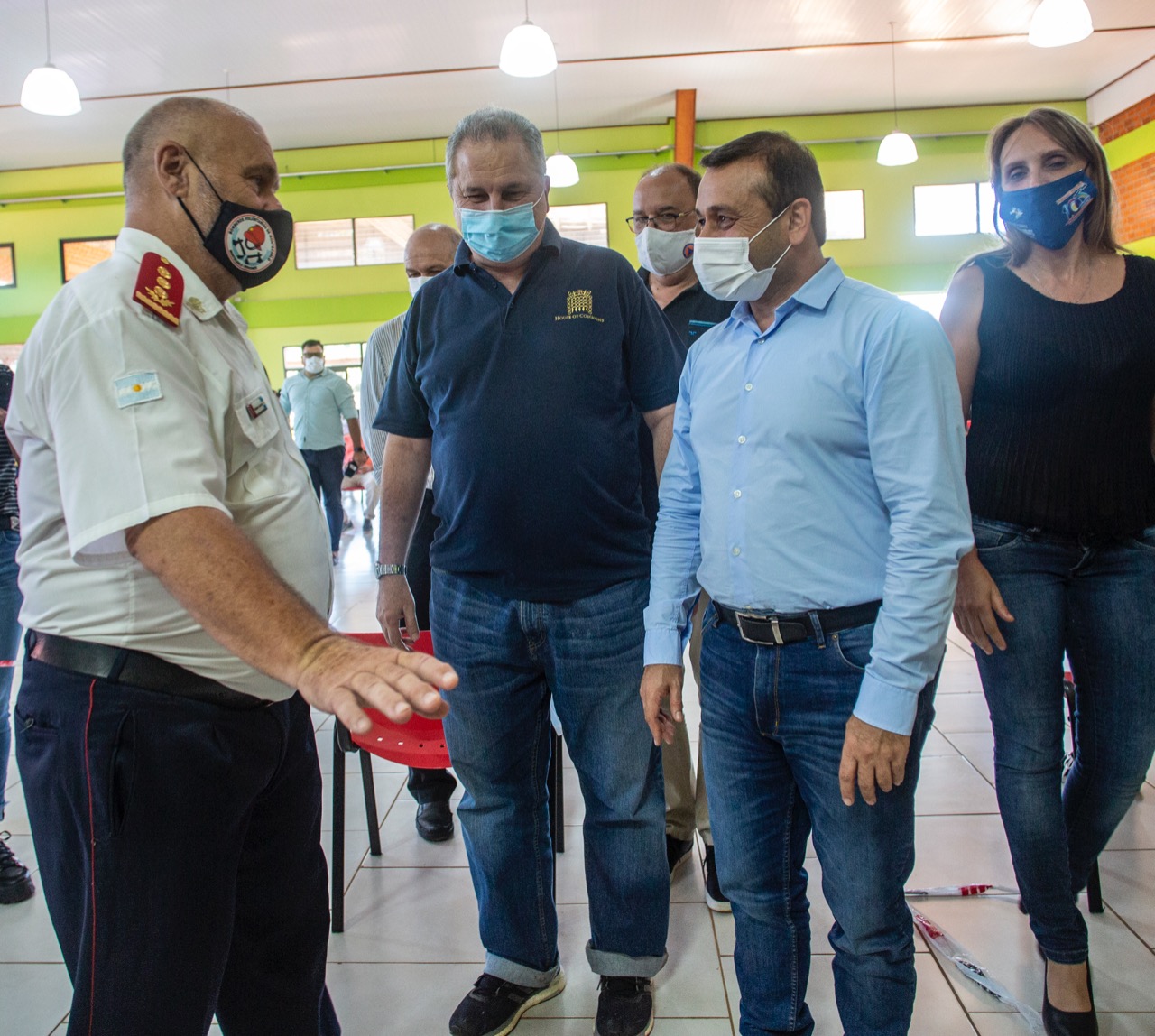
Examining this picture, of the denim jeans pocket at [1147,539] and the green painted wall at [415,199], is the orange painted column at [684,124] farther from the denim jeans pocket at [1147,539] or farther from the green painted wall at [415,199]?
the denim jeans pocket at [1147,539]

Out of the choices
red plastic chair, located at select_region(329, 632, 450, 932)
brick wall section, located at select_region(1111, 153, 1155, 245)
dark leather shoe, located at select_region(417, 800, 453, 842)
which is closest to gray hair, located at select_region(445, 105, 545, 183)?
red plastic chair, located at select_region(329, 632, 450, 932)

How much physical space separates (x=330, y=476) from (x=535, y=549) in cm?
571

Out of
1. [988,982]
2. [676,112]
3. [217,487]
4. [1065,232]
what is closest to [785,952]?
[988,982]

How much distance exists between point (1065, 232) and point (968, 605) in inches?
26.5

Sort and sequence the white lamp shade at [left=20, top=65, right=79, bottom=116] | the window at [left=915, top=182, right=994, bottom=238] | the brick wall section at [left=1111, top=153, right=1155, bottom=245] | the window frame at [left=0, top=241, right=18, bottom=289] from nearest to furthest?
the white lamp shade at [left=20, top=65, right=79, bottom=116]
the brick wall section at [left=1111, top=153, right=1155, bottom=245]
the window at [left=915, top=182, right=994, bottom=238]
the window frame at [left=0, top=241, right=18, bottom=289]

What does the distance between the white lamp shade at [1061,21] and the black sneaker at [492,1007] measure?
556cm

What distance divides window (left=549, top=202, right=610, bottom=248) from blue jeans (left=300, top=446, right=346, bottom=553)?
6106 mm

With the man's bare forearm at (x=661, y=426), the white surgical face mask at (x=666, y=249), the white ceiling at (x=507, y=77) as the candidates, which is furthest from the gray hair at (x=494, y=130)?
the white ceiling at (x=507, y=77)

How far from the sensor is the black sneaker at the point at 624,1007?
1.71 metres

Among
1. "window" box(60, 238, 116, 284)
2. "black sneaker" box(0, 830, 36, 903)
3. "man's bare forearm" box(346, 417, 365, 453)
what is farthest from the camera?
"window" box(60, 238, 116, 284)

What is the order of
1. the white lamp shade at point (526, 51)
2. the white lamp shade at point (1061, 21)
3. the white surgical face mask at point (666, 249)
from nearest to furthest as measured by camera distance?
the white surgical face mask at point (666, 249)
the white lamp shade at point (1061, 21)
the white lamp shade at point (526, 51)

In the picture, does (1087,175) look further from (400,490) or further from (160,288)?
(160,288)

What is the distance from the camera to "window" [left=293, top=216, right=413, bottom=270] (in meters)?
12.4

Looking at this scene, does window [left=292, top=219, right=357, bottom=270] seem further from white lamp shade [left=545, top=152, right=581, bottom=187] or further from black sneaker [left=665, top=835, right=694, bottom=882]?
black sneaker [left=665, top=835, right=694, bottom=882]
